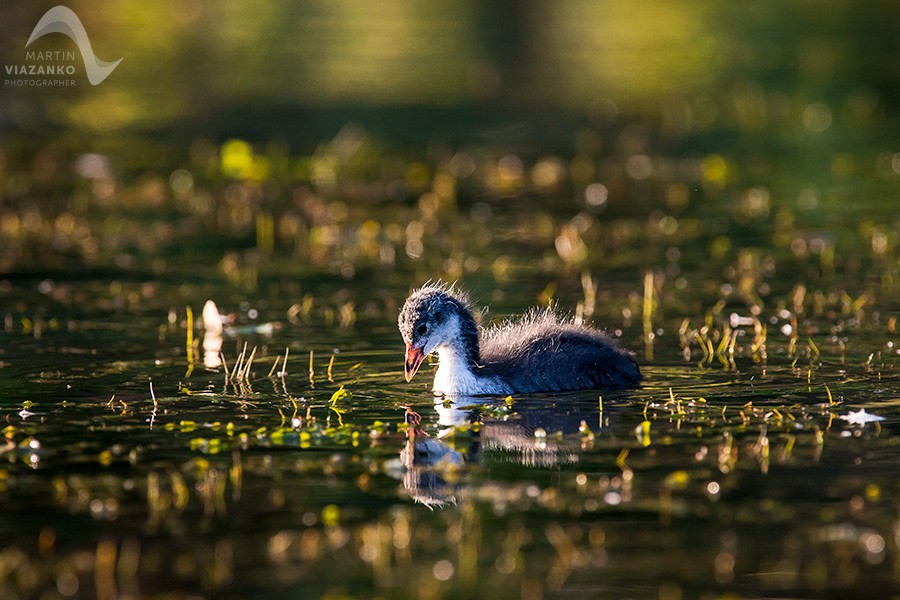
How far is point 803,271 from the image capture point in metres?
15.7

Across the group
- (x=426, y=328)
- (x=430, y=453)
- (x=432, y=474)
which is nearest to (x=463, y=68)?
(x=426, y=328)

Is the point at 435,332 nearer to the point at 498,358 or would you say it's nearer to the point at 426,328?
the point at 426,328

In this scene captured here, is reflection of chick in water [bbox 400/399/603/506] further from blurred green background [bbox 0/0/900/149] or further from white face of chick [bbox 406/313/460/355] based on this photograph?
blurred green background [bbox 0/0/900/149]

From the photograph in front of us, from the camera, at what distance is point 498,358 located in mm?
11531

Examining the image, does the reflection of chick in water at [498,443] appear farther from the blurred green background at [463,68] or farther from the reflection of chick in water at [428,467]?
the blurred green background at [463,68]

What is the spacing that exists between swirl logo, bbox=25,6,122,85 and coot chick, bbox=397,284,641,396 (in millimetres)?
21878

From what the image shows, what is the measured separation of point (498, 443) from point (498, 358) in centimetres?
182

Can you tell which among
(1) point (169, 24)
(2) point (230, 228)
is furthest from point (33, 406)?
(1) point (169, 24)

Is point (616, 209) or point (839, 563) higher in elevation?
point (616, 209)

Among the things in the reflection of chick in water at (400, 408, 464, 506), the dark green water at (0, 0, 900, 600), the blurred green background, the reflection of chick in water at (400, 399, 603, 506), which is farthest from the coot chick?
the blurred green background

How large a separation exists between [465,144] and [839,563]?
17.6 m

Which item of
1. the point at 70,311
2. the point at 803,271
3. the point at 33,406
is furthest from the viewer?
the point at 803,271

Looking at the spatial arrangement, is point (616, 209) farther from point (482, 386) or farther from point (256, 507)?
point (256, 507)

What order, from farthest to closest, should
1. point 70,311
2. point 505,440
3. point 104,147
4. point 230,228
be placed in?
point 104,147
point 230,228
point 70,311
point 505,440
